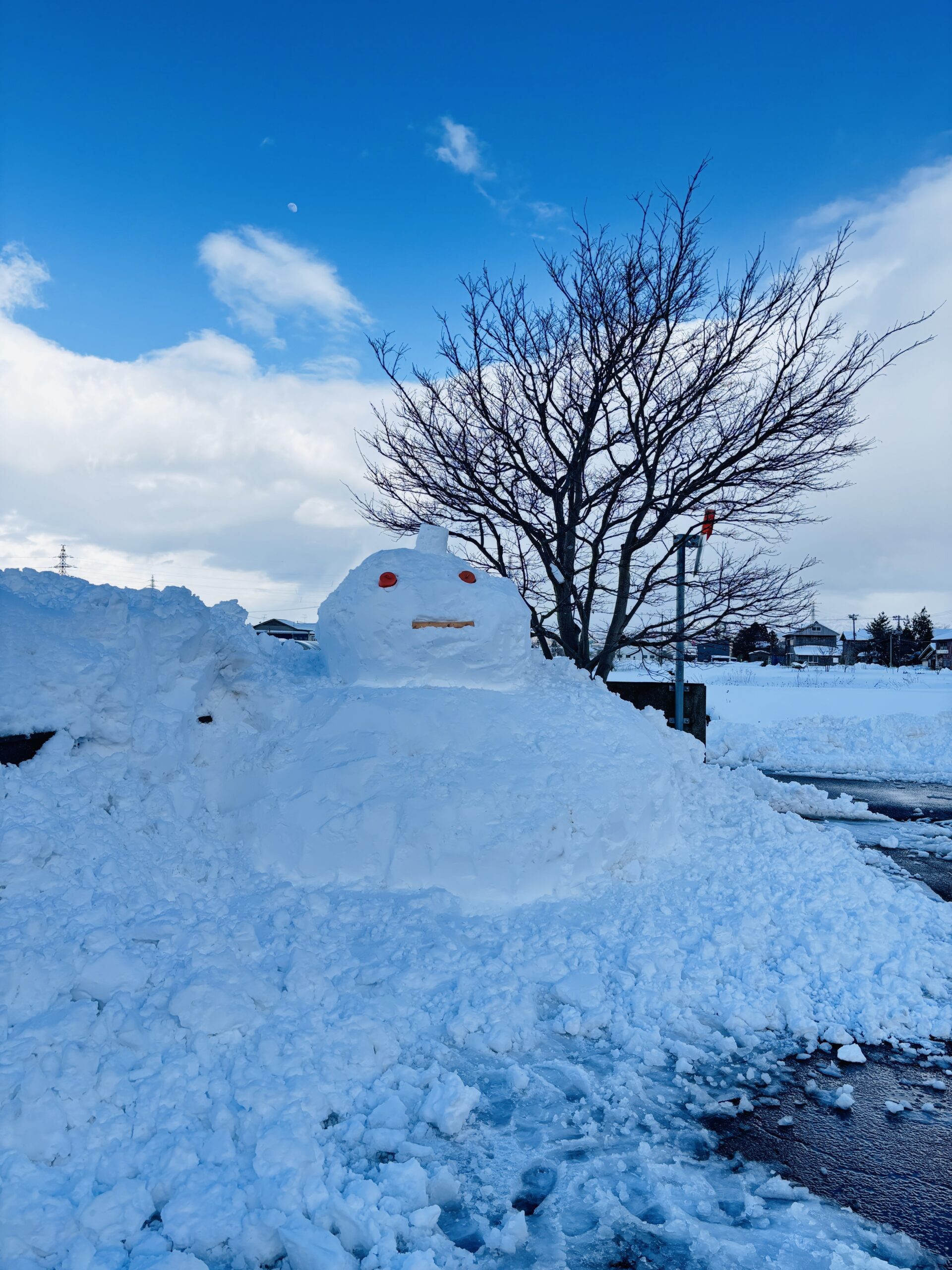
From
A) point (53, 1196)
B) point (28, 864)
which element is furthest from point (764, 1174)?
point (28, 864)

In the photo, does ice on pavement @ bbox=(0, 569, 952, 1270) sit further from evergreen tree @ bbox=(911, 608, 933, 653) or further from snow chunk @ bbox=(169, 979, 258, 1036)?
evergreen tree @ bbox=(911, 608, 933, 653)

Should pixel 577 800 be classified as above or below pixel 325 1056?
above

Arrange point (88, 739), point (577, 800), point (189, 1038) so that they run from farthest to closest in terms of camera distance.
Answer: point (577, 800) → point (88, 739) → point (189, 1038)

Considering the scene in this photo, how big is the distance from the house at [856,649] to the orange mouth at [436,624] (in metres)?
49.2

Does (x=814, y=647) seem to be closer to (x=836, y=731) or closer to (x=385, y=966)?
(x=836, y=731)

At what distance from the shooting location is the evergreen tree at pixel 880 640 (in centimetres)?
4978

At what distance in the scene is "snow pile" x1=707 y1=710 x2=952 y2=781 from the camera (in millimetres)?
11508

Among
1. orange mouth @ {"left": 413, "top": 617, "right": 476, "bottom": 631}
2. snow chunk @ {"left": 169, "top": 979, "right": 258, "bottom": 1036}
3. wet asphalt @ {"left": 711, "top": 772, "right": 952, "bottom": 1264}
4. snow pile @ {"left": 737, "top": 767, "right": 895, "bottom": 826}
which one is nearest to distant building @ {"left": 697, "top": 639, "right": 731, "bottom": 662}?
snow pile @ {"left": 737, "top": 767, "right": 895, "bottom": 826}

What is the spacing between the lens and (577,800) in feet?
15.7

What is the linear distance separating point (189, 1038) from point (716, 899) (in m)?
3.12

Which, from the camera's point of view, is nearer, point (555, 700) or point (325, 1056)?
point (325, 1056)

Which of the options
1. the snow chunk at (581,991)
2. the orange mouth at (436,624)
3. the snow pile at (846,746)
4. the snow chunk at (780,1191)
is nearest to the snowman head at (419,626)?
the orange mouth at (436,624)

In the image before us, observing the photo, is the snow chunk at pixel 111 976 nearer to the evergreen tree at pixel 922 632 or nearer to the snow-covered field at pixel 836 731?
the snow-covered field at pixel 836 731

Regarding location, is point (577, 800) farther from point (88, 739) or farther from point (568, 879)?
point (88, 739)
